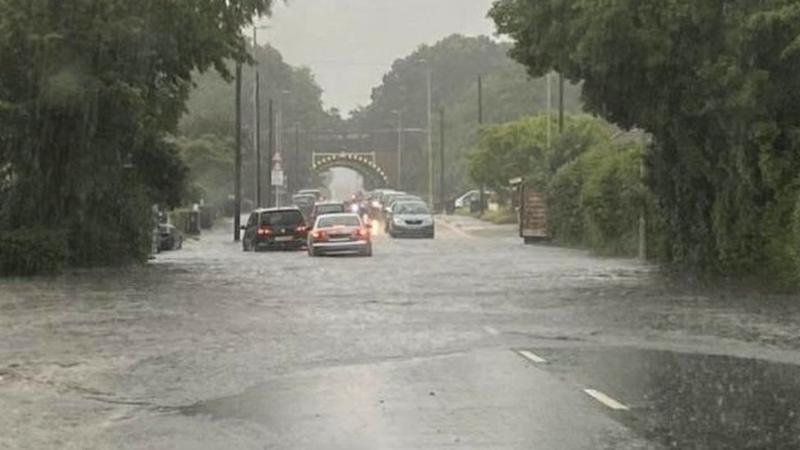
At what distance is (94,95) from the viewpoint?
3084 centimetres

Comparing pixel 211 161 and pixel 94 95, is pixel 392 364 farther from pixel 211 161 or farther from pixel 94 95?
pixel 211 161

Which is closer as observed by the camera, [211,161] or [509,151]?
[509,151]

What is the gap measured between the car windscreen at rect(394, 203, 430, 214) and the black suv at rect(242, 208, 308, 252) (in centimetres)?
1281

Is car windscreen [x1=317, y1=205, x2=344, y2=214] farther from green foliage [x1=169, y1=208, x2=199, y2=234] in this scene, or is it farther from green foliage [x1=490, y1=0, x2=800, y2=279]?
green foliage [x1=490, y1=0, x2=800, y2=279]

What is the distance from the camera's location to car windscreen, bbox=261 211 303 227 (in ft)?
154

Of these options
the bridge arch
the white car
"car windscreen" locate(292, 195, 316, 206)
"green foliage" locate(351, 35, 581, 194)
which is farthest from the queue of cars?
the bridge arch

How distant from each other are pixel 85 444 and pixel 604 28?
54.7 ft

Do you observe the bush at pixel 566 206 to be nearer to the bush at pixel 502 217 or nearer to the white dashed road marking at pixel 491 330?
the bush at pixel 502 217

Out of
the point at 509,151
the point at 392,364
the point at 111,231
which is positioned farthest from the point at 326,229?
the point at 509,151

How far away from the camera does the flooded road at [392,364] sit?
33.9ft

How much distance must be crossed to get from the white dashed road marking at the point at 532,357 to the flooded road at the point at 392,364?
0.10m

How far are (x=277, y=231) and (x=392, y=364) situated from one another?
3262cm

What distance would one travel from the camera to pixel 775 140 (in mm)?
24547

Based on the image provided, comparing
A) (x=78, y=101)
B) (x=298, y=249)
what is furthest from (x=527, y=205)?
(x=78, y=101)
